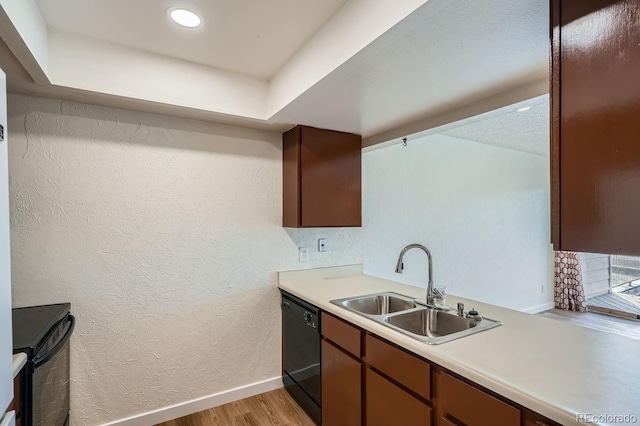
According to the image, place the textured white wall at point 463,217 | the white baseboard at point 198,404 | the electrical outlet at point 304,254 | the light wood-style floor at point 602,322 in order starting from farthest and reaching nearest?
the light wood-style floor at point 602,322 → the textured white wall at point 463,217 → the electrical outlet at point 304,254 → the white baseboard at point 198,404

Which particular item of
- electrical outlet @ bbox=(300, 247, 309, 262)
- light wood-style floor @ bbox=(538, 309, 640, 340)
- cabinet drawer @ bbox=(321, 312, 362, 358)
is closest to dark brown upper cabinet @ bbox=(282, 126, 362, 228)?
electrical outlet @ bbox=(300, 247, 309, 262)

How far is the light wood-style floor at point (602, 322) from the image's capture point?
379cm

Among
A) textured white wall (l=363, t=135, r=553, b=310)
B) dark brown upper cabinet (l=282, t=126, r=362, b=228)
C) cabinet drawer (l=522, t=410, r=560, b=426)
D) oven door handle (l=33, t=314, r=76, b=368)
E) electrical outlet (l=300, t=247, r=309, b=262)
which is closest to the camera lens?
cabinet drawer (l=522, t=410, r=560, b=426)

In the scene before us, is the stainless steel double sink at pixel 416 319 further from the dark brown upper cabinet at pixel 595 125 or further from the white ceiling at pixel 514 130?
the white ceiling at pixel 514 130

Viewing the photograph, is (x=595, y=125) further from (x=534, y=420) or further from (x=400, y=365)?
(x=400, y=365)

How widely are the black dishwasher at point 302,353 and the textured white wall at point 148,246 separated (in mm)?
119

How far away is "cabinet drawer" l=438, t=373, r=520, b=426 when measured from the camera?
985 mm

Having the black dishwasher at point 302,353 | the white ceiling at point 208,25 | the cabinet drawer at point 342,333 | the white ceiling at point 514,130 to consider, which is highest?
the white ceiling at point 208,25

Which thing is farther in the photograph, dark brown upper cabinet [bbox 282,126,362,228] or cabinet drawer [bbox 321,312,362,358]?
dark brown upper cabinet [bbox 282,126,362,228]

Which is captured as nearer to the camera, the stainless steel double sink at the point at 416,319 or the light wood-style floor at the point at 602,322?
the stainless steel double sink at the point at 416,319

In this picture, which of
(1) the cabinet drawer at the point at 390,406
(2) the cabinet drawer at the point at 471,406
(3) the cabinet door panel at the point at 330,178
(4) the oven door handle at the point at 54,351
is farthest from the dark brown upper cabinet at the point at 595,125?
(4) the oven door handle at the point at 54,351

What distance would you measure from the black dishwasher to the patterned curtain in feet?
14.9
